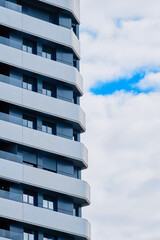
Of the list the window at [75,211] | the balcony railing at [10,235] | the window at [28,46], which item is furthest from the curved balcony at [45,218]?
the window at [28,46]

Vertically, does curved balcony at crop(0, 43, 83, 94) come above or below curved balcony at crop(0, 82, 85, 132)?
above

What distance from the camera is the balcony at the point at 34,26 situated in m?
101

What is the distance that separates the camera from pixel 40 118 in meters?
101

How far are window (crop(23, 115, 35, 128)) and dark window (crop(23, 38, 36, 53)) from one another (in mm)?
6484

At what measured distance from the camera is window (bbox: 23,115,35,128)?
99875 mm

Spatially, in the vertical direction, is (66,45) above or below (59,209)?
above

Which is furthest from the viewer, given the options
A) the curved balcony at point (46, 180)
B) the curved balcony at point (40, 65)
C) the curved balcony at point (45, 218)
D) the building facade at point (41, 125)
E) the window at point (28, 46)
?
the window at point (28, 46)

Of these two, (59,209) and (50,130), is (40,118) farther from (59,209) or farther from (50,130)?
(59,209)

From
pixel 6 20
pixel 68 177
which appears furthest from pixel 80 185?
pixel 6 20

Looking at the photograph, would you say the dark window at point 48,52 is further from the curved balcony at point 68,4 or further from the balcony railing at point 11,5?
the balcony railing at point 11,5

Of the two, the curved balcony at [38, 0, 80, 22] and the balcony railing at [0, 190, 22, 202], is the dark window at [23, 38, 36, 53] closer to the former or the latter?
the curved balcony at [38, 0, 80, 22]

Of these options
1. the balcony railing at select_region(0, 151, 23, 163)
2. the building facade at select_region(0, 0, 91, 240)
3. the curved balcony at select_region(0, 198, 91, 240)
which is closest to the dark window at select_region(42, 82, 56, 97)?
the building facade at select_region(0, 0, 91, 240)

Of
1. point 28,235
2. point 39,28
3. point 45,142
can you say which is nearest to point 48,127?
point 45,142

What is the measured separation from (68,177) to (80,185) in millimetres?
1460
